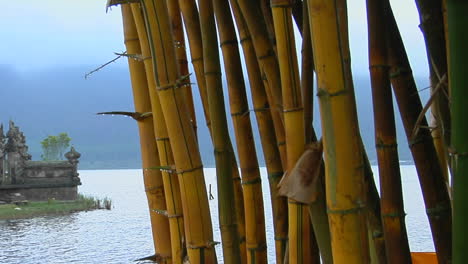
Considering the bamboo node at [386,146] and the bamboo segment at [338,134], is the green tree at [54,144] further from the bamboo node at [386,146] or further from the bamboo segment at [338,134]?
the bamboo segment at [338,134]

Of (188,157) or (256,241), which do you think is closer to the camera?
(188,157)

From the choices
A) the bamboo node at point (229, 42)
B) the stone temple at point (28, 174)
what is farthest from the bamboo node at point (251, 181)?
the stone temple at point (28, 174)

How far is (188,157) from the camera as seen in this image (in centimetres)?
84

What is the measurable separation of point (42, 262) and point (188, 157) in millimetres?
7458

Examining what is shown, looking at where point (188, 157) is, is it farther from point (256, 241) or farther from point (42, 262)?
point (42, 262)

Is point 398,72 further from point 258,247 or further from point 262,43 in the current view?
point 258,247

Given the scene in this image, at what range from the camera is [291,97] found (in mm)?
693

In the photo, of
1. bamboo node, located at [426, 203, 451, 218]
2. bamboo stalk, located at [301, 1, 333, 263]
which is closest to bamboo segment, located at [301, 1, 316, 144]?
bamboo stalk, located at [301, 1, 333, 263]

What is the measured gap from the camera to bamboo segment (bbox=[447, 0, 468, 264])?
50 centimetres

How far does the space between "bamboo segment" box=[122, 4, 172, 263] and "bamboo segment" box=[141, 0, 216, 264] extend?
14 centimetres

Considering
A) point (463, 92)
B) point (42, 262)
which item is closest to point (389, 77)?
point (463, 92)

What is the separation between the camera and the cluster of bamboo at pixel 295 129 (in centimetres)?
58

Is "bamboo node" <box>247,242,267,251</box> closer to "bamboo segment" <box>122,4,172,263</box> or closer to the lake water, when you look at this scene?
"bamboo segment" <box>122,4,172,263</box>

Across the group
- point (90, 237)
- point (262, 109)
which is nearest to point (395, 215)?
point (262, 109)
